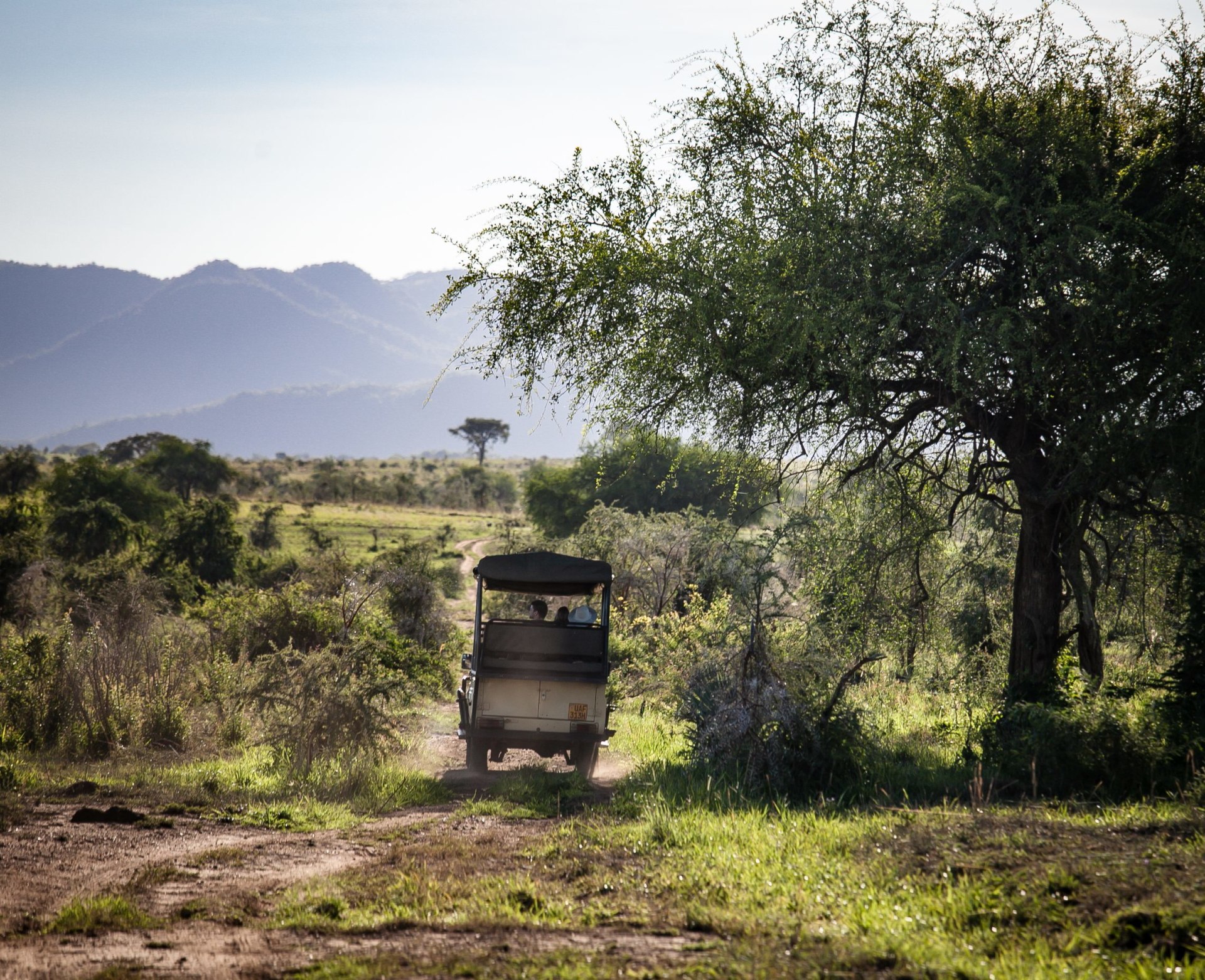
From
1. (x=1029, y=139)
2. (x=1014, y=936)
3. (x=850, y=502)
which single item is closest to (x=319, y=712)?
(x=850, y=502)

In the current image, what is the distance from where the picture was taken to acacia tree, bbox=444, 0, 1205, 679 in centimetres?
915

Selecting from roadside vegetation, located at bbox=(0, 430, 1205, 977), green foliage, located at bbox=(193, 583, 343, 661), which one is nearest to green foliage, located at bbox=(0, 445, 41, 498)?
roadside vegetation, located at bbox=(0, 430, 1205, 977)

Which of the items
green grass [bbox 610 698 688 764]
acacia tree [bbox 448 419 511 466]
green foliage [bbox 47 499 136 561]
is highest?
acacia tree [bbox 448 419 511 466]

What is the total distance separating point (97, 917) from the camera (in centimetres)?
559

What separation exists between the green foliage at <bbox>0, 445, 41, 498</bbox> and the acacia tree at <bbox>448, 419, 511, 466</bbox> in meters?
77.5

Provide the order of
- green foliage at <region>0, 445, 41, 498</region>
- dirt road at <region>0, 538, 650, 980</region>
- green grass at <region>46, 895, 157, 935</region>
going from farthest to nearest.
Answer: green foliage at <region>0, 445, 41, 498</region>
green grass at <region>46, 895, 157, 935</region>
dirt road at <region>0, 538, 650, 980</region>

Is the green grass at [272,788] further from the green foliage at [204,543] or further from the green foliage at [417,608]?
the green foliage at [204,543]

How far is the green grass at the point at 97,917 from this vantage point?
5.46 metres

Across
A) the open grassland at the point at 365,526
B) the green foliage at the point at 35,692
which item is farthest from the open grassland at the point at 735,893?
the open grassland at the point at 365,526

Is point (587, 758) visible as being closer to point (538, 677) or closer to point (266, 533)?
point (538, 677)

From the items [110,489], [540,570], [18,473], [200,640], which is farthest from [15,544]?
[18,473]

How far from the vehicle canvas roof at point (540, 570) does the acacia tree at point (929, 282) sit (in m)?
1.96

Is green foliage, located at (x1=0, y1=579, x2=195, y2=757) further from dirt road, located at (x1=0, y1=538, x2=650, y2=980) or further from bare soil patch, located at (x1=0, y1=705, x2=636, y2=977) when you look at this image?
bare soil patch, located at (x1=0, y1=705, x2=636, y2=977)

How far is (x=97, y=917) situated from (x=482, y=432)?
411ft
